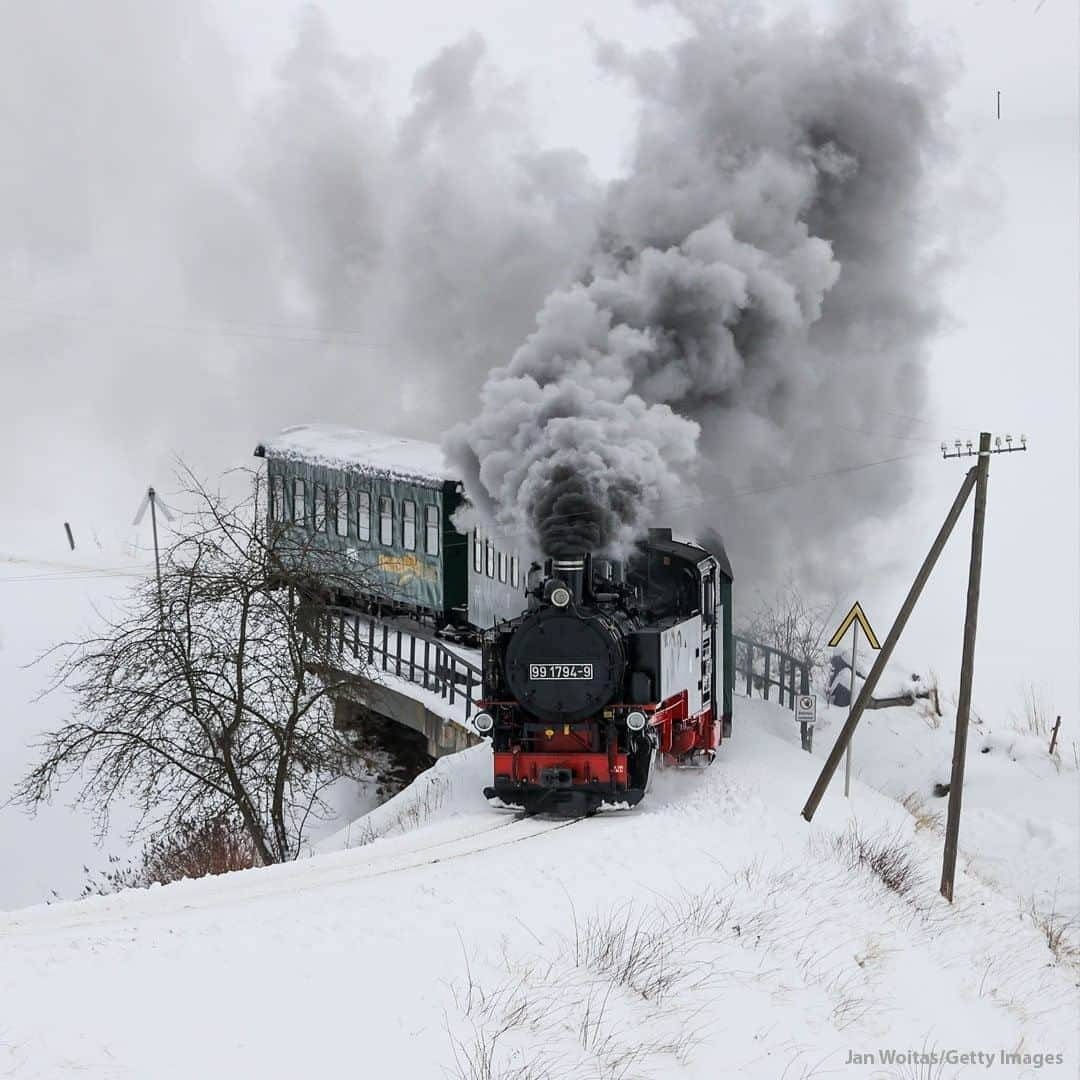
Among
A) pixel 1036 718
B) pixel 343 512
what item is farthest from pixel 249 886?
pixel 1036 718

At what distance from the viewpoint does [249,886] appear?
9461 mm

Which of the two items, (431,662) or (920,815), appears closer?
(920,815)

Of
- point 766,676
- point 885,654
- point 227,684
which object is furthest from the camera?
point 766,676

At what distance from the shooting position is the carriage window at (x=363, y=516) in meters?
24.1

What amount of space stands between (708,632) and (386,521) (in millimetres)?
10067

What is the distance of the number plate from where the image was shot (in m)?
11.9

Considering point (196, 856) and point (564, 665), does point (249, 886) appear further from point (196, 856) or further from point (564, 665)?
point (196, 856)

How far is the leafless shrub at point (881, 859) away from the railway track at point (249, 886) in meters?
2.50

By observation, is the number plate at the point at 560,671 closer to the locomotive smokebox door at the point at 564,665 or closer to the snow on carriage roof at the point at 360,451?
the locomotive smokebox door at the point at 564,665

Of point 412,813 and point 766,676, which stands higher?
point 412,813

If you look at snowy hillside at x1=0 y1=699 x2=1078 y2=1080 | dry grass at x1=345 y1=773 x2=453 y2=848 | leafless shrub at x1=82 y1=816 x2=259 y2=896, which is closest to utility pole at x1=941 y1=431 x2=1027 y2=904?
snowy hillside at x1=0 y1=699 x2=1078 y2=1080

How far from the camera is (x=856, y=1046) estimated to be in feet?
27.7

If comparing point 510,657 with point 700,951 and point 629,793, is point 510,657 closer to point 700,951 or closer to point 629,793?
point 629,793

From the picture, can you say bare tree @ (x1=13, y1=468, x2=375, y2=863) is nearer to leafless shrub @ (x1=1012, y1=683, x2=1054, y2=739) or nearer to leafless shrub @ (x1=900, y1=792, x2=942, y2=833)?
leafless shrub @ (x1=900, y1=792, x2=942, y2=833)
